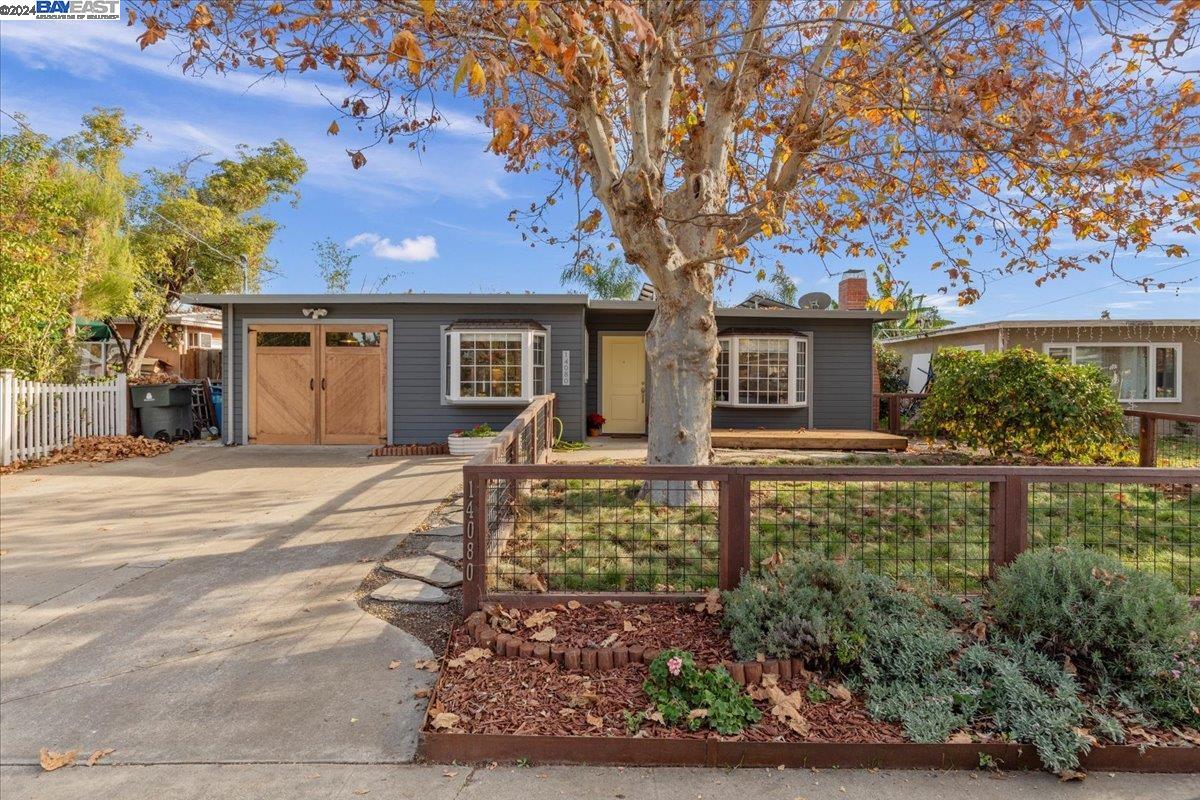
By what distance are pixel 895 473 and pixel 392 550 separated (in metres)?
3.76

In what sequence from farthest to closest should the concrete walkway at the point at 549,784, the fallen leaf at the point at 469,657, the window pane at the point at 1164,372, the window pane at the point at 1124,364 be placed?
the window pane at the point at 1124,364 < the window pane at the point at 1164,372 < the fallen leaf at the point at 469,657 < the concrete walkway at the point at 549,784

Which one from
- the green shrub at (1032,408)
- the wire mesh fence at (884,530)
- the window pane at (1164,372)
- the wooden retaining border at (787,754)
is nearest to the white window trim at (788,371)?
the green shrub at (1032,408)

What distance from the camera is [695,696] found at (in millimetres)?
2812

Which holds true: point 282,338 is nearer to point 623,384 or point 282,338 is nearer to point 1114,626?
point 623,384

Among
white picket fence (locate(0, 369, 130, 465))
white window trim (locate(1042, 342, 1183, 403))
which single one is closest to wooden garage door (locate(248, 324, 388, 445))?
white picket fence (locate(0, 369, 130, 465))

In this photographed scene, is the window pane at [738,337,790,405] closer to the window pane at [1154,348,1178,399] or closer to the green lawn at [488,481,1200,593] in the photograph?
the green lawn at [488,481,1200,593]

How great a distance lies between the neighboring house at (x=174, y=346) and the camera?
15.2 meters

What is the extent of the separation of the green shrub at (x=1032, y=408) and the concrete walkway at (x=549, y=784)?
6.93m

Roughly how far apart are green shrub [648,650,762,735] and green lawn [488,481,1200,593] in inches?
30.3

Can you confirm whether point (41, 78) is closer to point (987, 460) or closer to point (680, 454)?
point (680, 454)

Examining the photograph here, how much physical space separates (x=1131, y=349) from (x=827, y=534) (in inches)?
641

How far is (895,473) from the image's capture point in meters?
3.44

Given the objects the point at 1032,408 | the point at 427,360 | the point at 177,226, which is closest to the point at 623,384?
the point at 427,360

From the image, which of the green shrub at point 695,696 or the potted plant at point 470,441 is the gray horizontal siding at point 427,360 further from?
the green shrub at point 695,696
